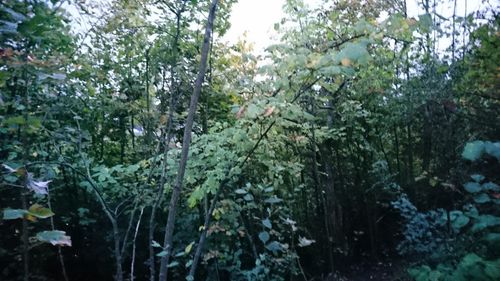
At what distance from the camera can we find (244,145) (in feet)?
6.81

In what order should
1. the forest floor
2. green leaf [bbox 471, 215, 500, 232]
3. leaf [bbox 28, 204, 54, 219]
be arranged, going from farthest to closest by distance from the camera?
the forest floor, green leaf [bbox 471, 215, 500, 232], leaf [bbox 28, 204, 54, 219]

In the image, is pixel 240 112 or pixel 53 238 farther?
pixel 240 112

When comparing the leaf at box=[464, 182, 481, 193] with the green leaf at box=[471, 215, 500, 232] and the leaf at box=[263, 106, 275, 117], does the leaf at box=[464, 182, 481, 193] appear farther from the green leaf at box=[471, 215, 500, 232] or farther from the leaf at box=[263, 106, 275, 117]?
the leaf at box=[263, 106, 275, 117]

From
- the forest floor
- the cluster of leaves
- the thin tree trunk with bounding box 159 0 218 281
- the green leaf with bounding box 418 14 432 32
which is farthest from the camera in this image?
the forest floor

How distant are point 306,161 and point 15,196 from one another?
3.85 meters

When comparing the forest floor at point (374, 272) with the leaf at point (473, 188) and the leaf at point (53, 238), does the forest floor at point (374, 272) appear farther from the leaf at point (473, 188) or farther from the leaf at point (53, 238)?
the leaf at point (53, 238)

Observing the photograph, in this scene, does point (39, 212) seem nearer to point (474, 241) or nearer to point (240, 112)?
point (240, 112)

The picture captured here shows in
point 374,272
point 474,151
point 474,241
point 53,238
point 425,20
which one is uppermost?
point 425,20

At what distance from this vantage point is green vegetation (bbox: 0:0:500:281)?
1905mm

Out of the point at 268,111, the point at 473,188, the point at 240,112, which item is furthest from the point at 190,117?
the point at 473,188

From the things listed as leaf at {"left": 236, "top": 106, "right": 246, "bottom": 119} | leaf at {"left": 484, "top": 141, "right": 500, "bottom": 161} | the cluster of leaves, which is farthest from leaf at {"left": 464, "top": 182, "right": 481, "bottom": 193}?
leaf at {"left": 236, "top": 106, "right": 246, "bottom": 119}

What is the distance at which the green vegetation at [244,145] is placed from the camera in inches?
75.0

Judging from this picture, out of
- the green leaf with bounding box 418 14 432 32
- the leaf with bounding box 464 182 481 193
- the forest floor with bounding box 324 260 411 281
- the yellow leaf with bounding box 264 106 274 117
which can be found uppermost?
the green leaf with bounding box 418 14 432 32

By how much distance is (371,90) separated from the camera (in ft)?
17.7
